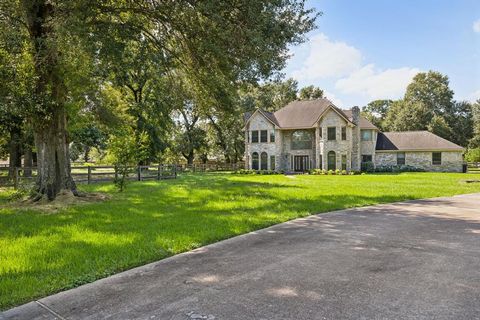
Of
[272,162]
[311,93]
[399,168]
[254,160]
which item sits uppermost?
[311,93]

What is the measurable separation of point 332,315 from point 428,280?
6.06ft

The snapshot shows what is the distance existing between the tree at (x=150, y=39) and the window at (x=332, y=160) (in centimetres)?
2523

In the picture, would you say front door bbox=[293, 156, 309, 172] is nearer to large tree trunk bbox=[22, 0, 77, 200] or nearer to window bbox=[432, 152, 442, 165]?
window bbox=[432, 152, 442, 165]

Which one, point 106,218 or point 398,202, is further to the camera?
point 398,202

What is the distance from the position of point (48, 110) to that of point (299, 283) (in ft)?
39.0

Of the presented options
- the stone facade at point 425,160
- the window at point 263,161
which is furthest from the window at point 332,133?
the window at point 263,161

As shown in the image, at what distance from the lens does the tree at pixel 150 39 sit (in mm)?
10477

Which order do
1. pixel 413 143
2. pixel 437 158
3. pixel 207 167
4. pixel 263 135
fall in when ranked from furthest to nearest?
pixel 207 167
pixel 263 135
pixel 413 143
pixel 437 158

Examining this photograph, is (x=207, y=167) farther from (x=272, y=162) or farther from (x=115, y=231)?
(x=115, y=231)

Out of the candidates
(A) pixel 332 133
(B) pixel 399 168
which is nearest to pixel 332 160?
(A) pixel 332 133

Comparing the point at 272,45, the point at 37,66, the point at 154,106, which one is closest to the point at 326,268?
the point at 272,45

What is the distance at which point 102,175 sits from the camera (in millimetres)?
22172

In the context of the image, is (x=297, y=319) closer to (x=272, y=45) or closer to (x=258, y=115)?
(x=272, y=45)

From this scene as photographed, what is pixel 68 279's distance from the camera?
4734mm
